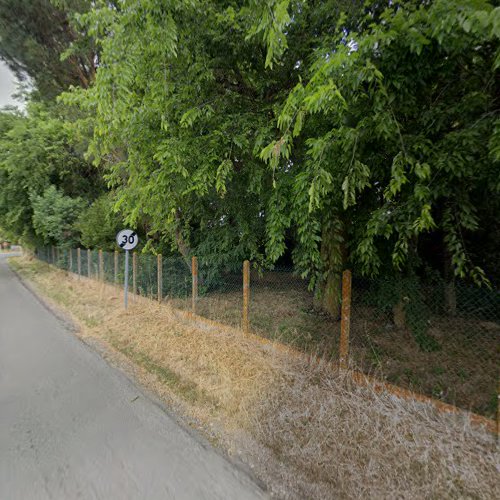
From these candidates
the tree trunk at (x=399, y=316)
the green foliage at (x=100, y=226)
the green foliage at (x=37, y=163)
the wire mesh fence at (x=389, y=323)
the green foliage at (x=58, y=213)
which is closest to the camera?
the wire mesh fence at (x=389, y=323)

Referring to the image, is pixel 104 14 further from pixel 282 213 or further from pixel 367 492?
pixel 367 492

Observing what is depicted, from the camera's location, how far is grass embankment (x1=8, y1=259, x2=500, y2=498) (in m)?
2.44

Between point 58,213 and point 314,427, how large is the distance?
1322 centimetres

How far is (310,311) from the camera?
21.8 feet

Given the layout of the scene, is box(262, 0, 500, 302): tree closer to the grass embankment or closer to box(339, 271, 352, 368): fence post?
box(339, 271, 352, 368): fence post

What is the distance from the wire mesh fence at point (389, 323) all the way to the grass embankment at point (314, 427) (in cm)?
67

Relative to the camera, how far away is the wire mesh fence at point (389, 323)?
13.2 feet

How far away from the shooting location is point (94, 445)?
297 centimetres

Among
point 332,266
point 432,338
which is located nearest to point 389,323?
point 432,338

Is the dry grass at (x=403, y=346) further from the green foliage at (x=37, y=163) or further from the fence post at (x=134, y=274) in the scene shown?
the green foliage at (x=37, y=163)

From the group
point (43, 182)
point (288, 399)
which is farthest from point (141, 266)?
point (43, 182)

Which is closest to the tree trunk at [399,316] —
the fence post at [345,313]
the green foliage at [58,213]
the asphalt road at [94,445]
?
the fence post at [345,313]

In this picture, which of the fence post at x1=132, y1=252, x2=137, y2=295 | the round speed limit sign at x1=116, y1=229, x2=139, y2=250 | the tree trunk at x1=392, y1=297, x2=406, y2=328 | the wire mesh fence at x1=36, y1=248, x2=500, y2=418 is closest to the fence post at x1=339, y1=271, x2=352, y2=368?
the wire mesh fence at x1=36, y1=248, x2=500, y2=418

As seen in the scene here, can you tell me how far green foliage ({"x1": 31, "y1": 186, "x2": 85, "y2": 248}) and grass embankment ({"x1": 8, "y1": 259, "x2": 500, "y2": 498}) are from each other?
10.0m
